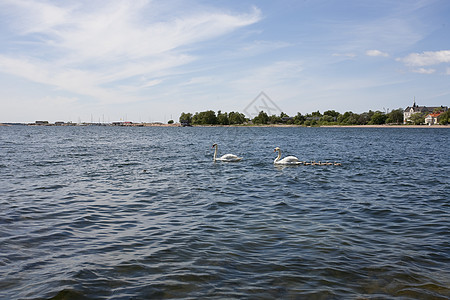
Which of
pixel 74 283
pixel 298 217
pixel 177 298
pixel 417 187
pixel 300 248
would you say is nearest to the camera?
pixel 177 298

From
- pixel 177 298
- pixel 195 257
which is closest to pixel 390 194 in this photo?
pixel 195 257

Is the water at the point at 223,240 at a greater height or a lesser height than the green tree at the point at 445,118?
lesser

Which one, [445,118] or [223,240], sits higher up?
[445,118]

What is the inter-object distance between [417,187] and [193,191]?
1086cm

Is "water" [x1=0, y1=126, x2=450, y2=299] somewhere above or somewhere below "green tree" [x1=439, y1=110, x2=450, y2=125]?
below

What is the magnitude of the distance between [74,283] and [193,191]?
30.9 ft

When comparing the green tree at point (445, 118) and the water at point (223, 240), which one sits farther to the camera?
the green tree at point (445, 118)

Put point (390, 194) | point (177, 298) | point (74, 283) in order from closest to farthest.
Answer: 1. point (177, 298)
2. point (74, 283)
3. point (390, 194)

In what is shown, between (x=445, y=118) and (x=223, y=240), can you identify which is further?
(x=445, y=118)

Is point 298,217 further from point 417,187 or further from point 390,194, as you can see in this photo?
point 417,187

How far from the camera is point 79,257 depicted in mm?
7754

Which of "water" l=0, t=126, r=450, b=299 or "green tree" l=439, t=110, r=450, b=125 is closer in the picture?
"water" l=0, t=126, r=450, b=299

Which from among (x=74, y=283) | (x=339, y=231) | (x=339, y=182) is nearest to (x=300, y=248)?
(x=339, y=231)

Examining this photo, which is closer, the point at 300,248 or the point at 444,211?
the point at 300,248
